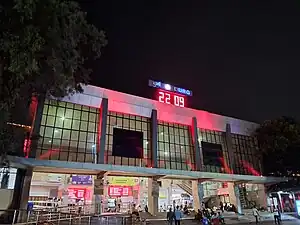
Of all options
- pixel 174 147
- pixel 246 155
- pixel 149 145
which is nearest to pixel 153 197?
pixel 149 145

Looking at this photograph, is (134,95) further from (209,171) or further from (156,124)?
(209,171)

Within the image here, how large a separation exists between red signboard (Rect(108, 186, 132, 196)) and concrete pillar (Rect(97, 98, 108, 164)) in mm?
6550

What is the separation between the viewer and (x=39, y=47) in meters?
8.09

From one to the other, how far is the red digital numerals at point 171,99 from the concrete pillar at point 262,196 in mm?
13252

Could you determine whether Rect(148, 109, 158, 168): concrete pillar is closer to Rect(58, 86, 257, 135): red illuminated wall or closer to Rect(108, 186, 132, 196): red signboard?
Rect(58, 86, 257, 135): red illuminated wall

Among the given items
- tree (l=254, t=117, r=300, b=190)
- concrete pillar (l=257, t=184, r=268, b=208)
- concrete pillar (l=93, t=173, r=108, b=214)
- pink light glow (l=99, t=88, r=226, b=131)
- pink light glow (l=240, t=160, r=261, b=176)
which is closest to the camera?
concrete pillar (l=93, t=173, r=108, b=214)

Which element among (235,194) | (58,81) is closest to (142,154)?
(235,194)

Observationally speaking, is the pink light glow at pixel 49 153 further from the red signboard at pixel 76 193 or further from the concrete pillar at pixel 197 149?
the concrete pillar at pixel 197 149

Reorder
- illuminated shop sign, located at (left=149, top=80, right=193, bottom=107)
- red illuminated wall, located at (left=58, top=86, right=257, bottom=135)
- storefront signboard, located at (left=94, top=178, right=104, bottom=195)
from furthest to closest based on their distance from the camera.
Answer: illuminated shop sign, located at (left=149, top=80, right=193, bottom=107), red illuminated wall, located at (left=58, top=86, right=257, bottom=135), storefront signboard, located at (left=94, top=178, right=104, bottom=195)

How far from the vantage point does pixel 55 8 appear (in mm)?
8547

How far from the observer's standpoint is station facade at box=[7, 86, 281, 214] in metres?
18.9

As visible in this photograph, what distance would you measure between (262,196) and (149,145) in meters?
14.9

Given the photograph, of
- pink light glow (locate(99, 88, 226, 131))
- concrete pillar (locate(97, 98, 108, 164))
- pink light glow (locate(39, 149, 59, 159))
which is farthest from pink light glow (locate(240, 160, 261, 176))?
pink light glow (locate(39, 149, 59, 159))

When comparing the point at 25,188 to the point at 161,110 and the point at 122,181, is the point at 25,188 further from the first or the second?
the point at 161,110
